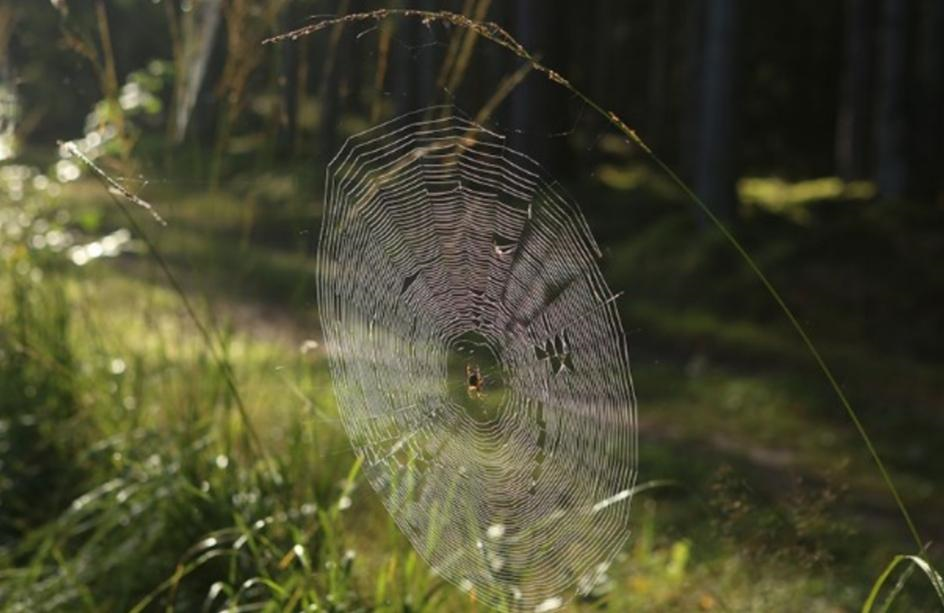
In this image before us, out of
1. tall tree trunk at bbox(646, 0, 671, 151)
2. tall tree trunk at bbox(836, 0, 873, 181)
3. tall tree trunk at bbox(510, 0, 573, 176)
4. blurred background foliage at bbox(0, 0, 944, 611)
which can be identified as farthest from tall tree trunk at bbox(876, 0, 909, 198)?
tall tree trunk at bbox(646, 0, 671, 151)

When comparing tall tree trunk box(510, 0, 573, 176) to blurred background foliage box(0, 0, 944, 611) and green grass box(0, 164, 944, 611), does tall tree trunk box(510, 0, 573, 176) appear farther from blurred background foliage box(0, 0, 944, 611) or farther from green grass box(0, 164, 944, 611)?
green grass box(0, 164, 944, 611)

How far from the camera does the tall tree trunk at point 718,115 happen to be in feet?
51.0

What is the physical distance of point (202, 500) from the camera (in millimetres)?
4367

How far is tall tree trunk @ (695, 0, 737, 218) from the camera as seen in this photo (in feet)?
51.0

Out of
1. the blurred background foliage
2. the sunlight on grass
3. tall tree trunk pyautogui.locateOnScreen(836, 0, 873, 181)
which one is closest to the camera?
the blurred background foliage

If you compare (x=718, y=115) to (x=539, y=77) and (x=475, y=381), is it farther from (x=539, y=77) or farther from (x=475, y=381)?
(x=475, y=381)

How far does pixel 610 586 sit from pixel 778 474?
15.8ft

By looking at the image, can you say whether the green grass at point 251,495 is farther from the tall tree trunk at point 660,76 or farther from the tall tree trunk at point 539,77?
the tall tree trunk at point 660,76

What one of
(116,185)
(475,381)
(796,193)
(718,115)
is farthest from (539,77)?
(116,185)

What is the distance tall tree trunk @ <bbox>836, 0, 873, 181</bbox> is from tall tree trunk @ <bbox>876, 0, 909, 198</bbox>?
340 cm

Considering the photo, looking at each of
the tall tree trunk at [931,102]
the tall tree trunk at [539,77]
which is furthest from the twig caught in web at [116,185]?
the tall tree trunk at [931,102]

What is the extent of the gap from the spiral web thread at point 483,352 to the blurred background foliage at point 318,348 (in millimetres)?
228

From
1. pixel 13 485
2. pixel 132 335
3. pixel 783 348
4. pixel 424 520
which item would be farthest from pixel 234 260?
pixel 424 520

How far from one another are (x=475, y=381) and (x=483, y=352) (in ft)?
1.16
